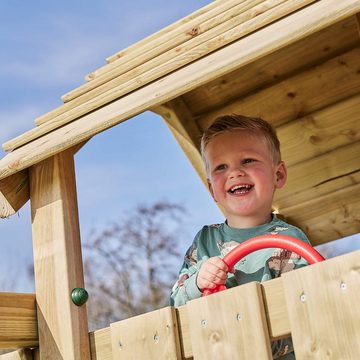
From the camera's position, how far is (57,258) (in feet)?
8.35

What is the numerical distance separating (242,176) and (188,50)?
663 millimetres

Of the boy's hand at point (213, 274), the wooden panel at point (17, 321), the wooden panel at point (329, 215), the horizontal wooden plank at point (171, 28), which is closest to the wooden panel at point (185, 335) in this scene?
the boy's hand at point (213, 274)

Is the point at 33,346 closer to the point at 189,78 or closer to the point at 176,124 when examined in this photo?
the point at 189,78

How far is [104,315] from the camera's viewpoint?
42.5ft

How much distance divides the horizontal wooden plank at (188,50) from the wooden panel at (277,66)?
126cm

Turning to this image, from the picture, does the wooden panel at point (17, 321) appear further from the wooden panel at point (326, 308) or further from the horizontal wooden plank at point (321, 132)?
the horizontal wooden plank at point (321, 132)

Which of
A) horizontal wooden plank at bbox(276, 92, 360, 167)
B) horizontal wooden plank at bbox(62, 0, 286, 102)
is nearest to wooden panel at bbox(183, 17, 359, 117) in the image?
horizontal wooden plank at bbox(276, 92, 360, 167)

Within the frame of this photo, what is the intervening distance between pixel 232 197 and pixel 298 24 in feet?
3.07

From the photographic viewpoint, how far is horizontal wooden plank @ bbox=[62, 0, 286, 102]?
2217 mm

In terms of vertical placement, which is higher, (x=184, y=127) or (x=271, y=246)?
(x=184, y=127)

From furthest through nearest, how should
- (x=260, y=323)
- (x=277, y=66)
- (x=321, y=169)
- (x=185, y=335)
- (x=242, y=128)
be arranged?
(x=321, y=169) → (x=277, y=66) → (x=242, y=128) → (x=185, y=335) → (x=260, y=323)

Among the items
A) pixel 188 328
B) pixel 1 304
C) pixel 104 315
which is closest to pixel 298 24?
pixel 188 328

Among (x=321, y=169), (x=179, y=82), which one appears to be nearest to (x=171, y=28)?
(x=179, y=82)

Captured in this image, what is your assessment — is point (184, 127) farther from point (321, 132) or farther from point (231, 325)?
point (231, 325)
